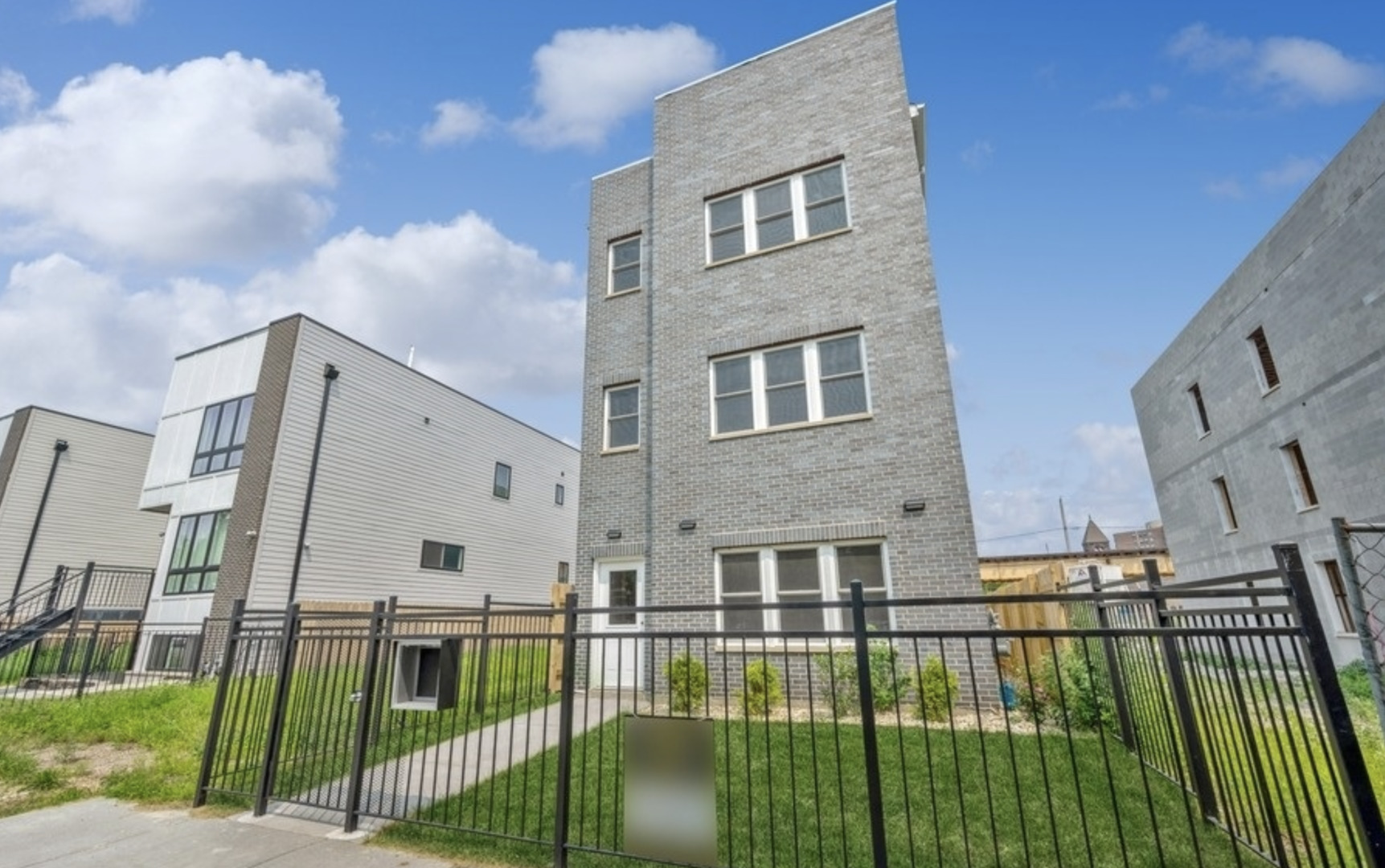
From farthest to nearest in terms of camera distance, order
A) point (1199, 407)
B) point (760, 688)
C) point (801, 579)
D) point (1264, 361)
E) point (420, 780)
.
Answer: point (1199, 407) → point (1264, 361) → point (801, 579) → point (760, 688) → point (420, 780)

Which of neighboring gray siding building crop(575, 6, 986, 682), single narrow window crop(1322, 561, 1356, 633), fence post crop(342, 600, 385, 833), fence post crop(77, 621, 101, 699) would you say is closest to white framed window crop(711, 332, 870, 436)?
neighboring gray siding building crop(575, 6, 986, 682)

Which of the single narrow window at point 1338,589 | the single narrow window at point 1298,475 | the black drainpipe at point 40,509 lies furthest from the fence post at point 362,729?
the black drainpipe at point 40,509

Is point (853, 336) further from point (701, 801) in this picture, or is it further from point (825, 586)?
point (701, 801)

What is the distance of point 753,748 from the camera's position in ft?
22.0

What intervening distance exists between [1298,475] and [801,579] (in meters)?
13.0

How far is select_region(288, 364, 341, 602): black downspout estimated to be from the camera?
15039 mm

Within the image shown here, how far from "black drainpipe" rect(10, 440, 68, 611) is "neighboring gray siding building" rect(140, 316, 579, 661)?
227 inches

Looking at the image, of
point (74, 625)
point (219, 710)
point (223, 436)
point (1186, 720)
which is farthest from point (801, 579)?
point (223, 436)

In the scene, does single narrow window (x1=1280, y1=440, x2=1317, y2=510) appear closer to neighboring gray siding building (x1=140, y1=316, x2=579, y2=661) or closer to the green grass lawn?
A: the green grass lawn

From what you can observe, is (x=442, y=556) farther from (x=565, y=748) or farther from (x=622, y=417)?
(x=565, y=748)

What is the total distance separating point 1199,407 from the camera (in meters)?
18.6

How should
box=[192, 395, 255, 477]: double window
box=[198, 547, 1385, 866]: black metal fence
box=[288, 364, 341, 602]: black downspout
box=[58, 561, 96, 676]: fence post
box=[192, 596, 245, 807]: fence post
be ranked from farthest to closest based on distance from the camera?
box=[192, 395, 255, 477]: double window → box=[288, 364, 341, 602]: black downspout → box=[58, 561, 96, 676]: fence post → box=[192, 596, 245, 807]: fence post → box=[198, 547, 1385, 866]: black metal fence

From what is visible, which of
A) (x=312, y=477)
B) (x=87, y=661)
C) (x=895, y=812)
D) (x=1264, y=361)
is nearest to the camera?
(x=895, y=812)

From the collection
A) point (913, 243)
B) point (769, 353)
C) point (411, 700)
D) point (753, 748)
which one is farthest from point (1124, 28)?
point (411, 700)
